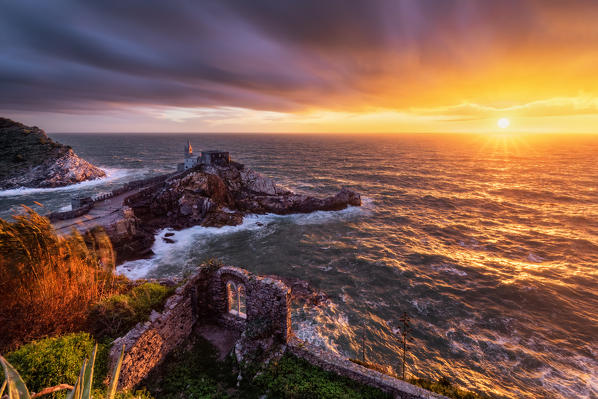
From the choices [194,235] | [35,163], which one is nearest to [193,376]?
[194,235]

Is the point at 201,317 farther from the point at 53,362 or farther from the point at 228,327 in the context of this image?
the point at 53,362

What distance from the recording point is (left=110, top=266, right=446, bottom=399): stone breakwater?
11.2 m

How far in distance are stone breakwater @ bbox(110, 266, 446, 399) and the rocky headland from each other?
20358 mm

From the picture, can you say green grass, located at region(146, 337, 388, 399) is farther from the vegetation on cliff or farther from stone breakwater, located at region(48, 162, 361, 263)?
stone breakwater, located at region(48, 162, 361, 263)

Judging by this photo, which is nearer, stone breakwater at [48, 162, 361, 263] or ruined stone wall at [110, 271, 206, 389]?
ruined stone wall at [110, 271, 206, 389]

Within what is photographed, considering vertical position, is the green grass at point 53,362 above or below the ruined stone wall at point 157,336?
above

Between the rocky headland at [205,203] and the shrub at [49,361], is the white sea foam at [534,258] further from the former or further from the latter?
the shrub at [49,361]

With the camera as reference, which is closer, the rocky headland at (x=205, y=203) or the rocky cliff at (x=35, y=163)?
the rocky headland at (x=205, y=203)

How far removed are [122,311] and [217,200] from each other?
3469 cm

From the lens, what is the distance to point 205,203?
141 ft

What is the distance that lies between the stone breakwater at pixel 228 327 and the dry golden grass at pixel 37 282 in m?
2.40

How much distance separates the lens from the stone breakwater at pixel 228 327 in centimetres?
1118

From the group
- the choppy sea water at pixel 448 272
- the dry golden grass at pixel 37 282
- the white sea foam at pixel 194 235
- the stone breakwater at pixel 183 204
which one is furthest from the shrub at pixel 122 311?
the stone breakwater at pixel 183 204

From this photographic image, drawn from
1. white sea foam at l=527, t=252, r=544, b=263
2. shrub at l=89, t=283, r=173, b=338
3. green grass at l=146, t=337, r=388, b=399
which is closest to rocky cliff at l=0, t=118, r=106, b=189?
shrub at l=89, t=283, r=173, b=338
